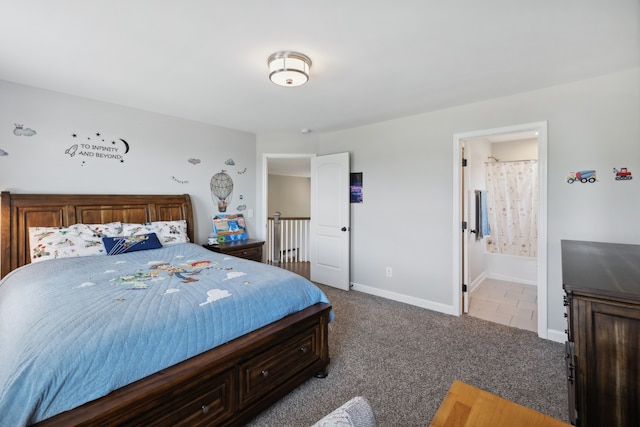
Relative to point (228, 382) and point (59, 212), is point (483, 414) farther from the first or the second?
point (59, 212)

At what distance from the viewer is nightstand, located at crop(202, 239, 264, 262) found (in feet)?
11.9

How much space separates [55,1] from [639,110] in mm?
4133

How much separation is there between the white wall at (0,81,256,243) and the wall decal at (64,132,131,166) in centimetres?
1

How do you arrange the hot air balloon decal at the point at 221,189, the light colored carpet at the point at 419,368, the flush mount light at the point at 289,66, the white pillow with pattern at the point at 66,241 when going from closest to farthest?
the light colored carpet at the point at 419,368 → the flush mount light at the point at 289,66 → the white pillow with pattern at the point at 66,241 → the hot air balloon decal at the point at 221,189

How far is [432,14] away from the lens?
1.65 meters

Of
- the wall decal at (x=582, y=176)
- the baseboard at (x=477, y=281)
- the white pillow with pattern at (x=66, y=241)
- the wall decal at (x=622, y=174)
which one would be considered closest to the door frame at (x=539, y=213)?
the wall decal at (x=582, y=176)

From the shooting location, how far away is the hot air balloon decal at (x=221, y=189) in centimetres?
406

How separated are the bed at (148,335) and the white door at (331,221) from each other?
1.97 m

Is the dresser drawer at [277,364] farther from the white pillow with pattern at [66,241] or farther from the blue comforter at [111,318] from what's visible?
the white pillow with pattern at [66,241]

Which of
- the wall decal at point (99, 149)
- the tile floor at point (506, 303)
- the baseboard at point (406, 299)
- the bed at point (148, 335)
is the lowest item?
the tile floor at point (506, 303)

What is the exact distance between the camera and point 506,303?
3.74 metres

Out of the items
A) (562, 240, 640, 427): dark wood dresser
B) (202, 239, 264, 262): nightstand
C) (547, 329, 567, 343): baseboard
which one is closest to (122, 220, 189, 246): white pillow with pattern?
(202, 239, 264, 262): nightstand

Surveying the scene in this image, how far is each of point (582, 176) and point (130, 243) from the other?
4.27 m

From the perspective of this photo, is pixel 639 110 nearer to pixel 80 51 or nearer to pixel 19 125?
pixel 80 51
